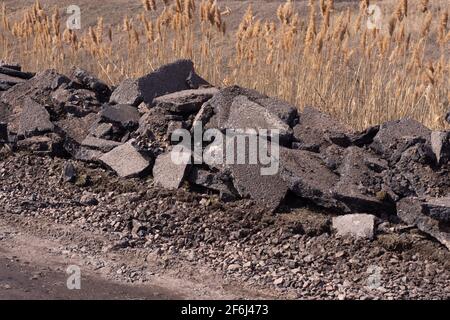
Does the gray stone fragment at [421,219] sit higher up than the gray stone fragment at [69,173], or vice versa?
the gray stone fragment at [421,219]

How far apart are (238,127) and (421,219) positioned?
151 centimetres

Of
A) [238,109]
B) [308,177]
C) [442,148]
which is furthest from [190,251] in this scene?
[442,148]

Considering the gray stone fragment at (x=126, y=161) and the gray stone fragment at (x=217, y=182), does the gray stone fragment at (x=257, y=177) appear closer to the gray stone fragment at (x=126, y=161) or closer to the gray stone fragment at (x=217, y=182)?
the gray stone fragment at (x=217, y=182)

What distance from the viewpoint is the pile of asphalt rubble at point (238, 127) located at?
4684 mm

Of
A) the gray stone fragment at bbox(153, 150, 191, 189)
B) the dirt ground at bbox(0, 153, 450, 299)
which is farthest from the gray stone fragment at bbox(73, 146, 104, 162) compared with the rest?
the gray stone fragment at bbox(153, 150, 191, 189)

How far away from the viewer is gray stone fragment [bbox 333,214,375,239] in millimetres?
4418

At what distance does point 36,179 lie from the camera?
5633 millimetres

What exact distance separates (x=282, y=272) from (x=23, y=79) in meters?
4.28

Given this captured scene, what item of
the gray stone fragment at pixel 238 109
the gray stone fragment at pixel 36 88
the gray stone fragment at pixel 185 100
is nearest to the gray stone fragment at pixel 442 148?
the gray stone fragment at pixel 238 109

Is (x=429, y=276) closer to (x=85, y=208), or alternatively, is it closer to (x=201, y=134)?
(x=201, y=134)

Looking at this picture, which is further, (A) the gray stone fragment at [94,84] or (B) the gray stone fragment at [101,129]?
(A) the gray stone fragment at [94,84]

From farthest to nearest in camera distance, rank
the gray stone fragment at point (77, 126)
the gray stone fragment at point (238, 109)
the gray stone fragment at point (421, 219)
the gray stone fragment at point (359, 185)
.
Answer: the gray stone fragment at point (77, 126)
the gray stone fragment at point (238, 109)
the gray stone fragment at point (359, 185)
the gray stone fragment at point (421, 219)

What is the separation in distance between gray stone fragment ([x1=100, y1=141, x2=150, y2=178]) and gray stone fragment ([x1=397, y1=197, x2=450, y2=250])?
183 centimetres

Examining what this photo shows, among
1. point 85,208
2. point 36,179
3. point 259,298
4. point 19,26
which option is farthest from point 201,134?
point 19,26
